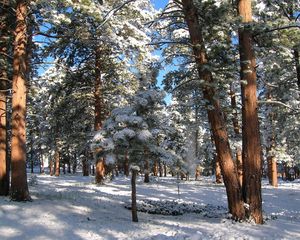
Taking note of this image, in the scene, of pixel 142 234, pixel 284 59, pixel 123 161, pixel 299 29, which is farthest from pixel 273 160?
pixel 142 234

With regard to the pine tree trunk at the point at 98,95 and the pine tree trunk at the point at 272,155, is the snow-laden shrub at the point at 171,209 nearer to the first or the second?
the pine tree trunk at the point at 98,95

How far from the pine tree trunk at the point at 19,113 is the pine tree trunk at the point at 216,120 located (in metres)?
5.75

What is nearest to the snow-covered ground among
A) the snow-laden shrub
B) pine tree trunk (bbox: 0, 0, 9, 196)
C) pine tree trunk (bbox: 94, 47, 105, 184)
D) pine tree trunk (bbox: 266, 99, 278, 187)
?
the snow-laden shrub

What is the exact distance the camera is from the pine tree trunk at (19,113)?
12.7 meters

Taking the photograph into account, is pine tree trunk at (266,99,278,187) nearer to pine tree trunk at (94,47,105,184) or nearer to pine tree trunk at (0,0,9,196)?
pine tree trunk at (94,47,105,184)

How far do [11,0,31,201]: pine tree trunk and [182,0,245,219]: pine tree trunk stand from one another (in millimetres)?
5750

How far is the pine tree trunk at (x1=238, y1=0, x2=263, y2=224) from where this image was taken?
38.0ft

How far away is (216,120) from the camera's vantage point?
11922mm

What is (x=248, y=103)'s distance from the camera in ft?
39.1

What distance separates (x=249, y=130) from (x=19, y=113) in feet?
24.6

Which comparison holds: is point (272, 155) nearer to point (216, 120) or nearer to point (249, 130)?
point (249, 130)

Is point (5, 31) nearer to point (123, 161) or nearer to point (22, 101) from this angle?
point (22, 101)

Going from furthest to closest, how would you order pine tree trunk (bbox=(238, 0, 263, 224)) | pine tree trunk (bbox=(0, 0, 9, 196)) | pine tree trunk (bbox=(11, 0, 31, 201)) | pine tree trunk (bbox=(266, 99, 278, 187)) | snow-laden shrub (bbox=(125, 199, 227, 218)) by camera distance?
pine tree trunk (bbox=(266, 99, 278, 187)) → pine tree trunk (bbox=(0, 0, 9, 196)) → snow-laden shrub (bbox=(125, 199, 227, 218)) → pine tree trunk (bbox=(11, 0, 31, 201)) → pine tree trunk (bbox=(238, 0, 263, 224))

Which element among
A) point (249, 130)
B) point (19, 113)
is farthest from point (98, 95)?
point (249, 130)
